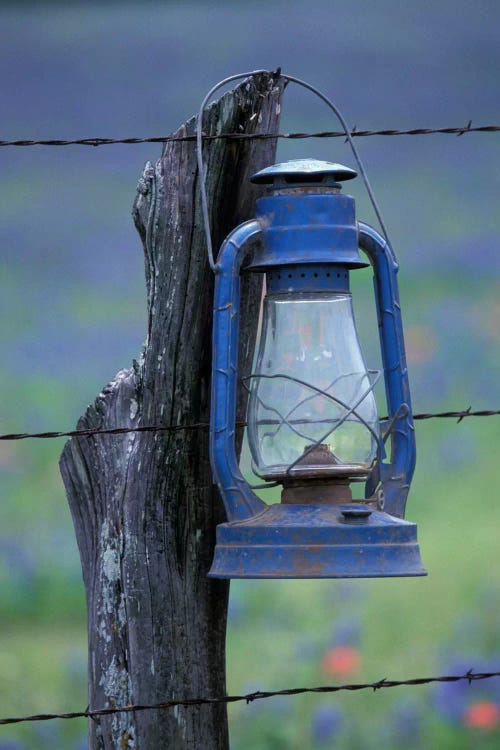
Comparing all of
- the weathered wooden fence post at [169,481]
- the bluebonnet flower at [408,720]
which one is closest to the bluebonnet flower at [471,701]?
the bluebonnet flower at [408,720]

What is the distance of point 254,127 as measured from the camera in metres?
2.94

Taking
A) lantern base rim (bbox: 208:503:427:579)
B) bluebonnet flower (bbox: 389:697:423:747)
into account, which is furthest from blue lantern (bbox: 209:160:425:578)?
bluebonnet flower (bbox: 389:697:423:747)

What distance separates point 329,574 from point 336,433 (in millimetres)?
268

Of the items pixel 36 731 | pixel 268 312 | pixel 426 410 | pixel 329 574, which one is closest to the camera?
pixel 329 574

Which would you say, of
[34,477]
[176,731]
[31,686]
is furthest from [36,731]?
[176,731]

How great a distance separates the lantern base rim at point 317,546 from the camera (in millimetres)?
A: 2705

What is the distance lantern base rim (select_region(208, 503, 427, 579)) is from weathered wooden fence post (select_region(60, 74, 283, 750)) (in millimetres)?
198

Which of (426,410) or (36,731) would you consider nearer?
(36,731)

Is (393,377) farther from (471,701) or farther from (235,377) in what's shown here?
(471,701)

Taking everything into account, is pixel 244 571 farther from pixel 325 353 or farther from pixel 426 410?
pixel 426 410

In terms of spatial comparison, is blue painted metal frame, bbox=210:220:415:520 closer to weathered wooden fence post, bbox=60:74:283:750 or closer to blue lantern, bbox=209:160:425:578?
blue lantern, bbox=209:160:425:578

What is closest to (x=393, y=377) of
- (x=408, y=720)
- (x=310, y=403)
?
(x=310, y=403)

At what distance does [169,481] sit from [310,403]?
0.32 m

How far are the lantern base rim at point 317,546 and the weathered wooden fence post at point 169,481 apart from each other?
0.65 feet
